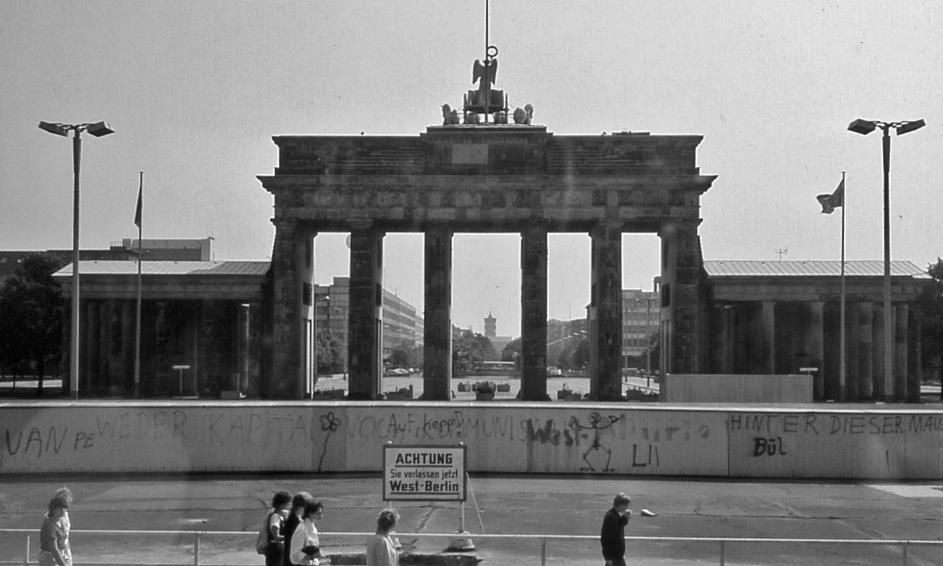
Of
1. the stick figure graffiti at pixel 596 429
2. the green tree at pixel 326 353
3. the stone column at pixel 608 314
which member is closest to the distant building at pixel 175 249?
the green tree at pixel 326 353

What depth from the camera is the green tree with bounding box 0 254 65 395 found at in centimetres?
8006

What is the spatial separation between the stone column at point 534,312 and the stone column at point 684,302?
793 cm

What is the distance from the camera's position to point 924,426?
29.2m

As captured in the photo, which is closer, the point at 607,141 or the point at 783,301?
the point at 607,141

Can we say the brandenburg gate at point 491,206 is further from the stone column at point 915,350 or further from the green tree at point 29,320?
the green tree at point 29,320

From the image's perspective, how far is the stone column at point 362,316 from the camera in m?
68.2

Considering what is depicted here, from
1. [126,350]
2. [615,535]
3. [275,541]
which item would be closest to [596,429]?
[615,535]

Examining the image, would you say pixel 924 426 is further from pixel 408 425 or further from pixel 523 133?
pixel 523 133

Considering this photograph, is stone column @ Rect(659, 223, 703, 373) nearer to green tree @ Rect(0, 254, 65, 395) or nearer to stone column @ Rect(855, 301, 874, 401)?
stone column @ Rect(855, 301, 874, 401)

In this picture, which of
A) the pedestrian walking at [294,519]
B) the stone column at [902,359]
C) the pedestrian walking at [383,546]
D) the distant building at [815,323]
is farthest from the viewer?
the distant building at [815,323]

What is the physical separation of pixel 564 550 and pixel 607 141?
51.0 meters

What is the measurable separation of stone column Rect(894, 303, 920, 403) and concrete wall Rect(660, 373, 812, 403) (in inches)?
692

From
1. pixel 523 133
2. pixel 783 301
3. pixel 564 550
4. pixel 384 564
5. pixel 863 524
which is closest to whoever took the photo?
pixel 384 564

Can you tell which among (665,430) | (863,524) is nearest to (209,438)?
(665,430)
